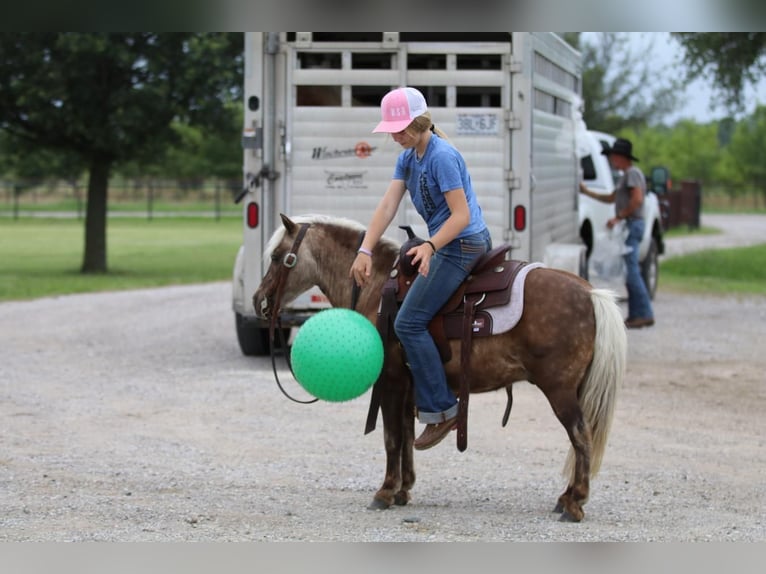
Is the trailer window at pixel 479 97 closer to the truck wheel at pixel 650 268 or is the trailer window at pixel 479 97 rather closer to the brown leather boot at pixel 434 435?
the brown leather boot at pixel 434 435

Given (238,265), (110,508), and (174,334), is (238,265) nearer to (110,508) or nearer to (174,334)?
(174,334)

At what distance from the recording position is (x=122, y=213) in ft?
185

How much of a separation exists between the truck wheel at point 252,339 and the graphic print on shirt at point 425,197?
637 centimetres

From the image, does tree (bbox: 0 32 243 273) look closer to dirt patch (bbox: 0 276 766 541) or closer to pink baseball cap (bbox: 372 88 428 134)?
dirt patch (bbox: 0 276 766 541)

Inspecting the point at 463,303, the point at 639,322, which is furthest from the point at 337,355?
the point at 639,322

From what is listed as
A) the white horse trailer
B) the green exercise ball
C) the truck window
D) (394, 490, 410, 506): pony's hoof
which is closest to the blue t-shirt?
the green exercise ball

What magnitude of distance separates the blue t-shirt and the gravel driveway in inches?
64.2

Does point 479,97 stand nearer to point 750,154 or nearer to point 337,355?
point 337,355

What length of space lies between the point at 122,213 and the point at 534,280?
50.9 metres

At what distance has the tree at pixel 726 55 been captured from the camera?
74.9 ft

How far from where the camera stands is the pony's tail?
6836 mm

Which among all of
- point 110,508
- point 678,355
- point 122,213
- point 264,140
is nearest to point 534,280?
point 110,508

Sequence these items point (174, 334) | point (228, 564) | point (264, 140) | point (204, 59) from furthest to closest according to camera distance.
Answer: point (204, 59) → point (174, 334) → point (264, 140) → point (228, 564)

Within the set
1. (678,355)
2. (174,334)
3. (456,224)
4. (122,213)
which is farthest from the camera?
(122,213)
